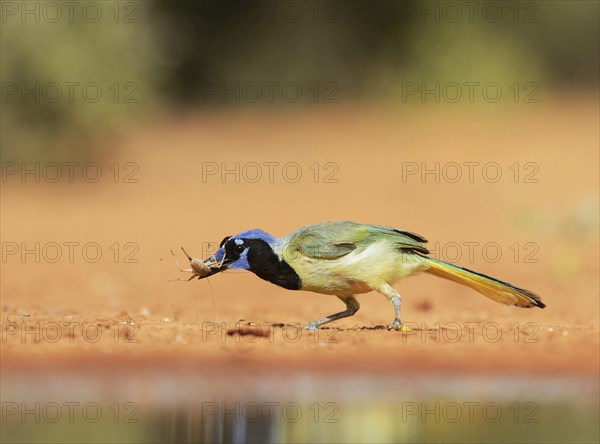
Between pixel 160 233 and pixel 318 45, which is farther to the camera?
pixel 318 45

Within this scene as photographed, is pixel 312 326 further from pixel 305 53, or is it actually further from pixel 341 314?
pixel 305 53

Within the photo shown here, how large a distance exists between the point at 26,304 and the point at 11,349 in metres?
3.13

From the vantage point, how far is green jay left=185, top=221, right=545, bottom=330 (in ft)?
29.2

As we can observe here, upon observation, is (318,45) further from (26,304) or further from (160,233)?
(26,304)

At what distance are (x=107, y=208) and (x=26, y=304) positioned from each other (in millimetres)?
9037

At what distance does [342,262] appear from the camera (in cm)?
886

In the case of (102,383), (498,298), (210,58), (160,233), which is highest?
(210,58)

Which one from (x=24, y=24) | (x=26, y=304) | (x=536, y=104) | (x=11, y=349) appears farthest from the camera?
(x=536, y=104)

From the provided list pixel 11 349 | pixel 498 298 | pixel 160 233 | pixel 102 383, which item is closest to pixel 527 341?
pixel 498 298

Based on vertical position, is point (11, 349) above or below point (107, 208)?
below

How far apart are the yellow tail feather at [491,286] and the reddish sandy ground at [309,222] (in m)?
0.32

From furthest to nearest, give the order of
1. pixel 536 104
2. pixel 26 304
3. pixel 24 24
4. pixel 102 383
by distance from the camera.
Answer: pixel 536 104 → pixel 24 24 → pixel 26 304 → pixel 102 383

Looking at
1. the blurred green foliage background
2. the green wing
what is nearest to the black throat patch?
the green wing

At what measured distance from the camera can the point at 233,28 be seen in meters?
28.8
